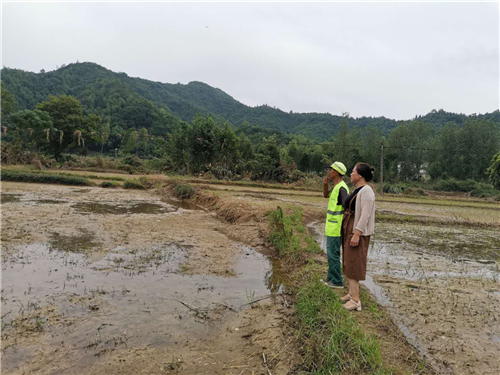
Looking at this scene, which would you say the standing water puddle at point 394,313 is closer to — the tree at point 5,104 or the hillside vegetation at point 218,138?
the hillside vegetation at point 218,138

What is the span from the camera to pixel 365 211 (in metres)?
3.95

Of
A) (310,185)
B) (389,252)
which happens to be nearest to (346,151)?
(310,185)

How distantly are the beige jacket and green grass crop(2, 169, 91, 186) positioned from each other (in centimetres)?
2232

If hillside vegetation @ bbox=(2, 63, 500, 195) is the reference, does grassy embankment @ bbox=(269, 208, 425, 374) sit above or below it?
below

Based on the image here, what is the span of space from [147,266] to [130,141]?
6218 cm

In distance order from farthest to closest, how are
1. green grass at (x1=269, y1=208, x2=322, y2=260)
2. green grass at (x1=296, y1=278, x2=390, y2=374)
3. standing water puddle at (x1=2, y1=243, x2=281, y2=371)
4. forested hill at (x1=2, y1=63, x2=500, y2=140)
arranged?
forested hill at (x1=2, y1=63, x2=500, y2=140) < green grass at (x1=269, y1=208, x2=322, y2=260) < standing water puddle at (x1=2, y1=243, x2=281, y2=371) < green grass at (x1=296, y1=278, x2=390, y2=374)

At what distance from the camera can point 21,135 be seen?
A: 3528 centimetres

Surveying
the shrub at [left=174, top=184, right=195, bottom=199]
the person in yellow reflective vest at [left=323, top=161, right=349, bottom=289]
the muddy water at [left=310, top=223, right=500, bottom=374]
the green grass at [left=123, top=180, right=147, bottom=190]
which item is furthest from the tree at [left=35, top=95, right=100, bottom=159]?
the person in yellow reflective vest at [left=323, top=161, right=349, bottom=289]

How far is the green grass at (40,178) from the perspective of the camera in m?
21.0

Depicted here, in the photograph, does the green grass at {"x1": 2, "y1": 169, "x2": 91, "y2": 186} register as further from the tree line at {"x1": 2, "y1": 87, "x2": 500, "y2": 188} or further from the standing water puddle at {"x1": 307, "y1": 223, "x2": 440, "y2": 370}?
the standing water puddle at {"x1": 307, "y1": 223, "x2": 440, "y2": 370}

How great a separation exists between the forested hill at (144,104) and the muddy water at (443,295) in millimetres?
65121

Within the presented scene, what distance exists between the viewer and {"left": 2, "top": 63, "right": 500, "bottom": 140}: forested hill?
6938cm

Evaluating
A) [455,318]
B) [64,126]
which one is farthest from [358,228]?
[64,126]

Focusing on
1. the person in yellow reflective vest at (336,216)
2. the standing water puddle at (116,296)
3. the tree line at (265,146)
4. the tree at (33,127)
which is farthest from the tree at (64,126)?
the person in yellow reflective vest at (336,216)
